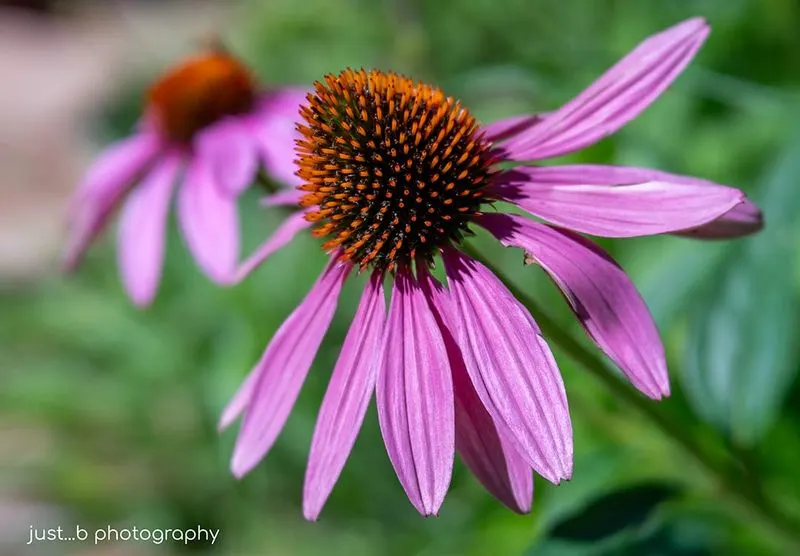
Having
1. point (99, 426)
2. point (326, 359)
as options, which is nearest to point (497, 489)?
point (326, 359)

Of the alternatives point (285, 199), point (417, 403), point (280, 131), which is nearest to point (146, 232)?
point (280, 131)

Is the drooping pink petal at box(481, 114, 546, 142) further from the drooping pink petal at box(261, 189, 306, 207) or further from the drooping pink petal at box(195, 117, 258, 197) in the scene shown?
the drooping pink petal at box(195, 117, 258, 197)

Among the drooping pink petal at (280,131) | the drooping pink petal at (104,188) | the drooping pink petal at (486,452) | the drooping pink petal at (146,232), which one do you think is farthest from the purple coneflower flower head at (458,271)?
the drooping pink petal at (104,188)

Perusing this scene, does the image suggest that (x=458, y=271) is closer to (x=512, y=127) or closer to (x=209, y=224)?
(x=512, y=127)

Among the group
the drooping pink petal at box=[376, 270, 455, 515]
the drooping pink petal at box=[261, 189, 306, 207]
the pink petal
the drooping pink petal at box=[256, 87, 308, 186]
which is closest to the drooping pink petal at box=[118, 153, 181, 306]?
the drooping pink petal at box=[256, 87, 308, 186]

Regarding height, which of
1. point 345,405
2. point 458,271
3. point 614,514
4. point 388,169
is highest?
point 388,169

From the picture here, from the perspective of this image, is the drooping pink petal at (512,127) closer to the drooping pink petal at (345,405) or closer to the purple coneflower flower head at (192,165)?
the drooping pink petal at (345,405)
